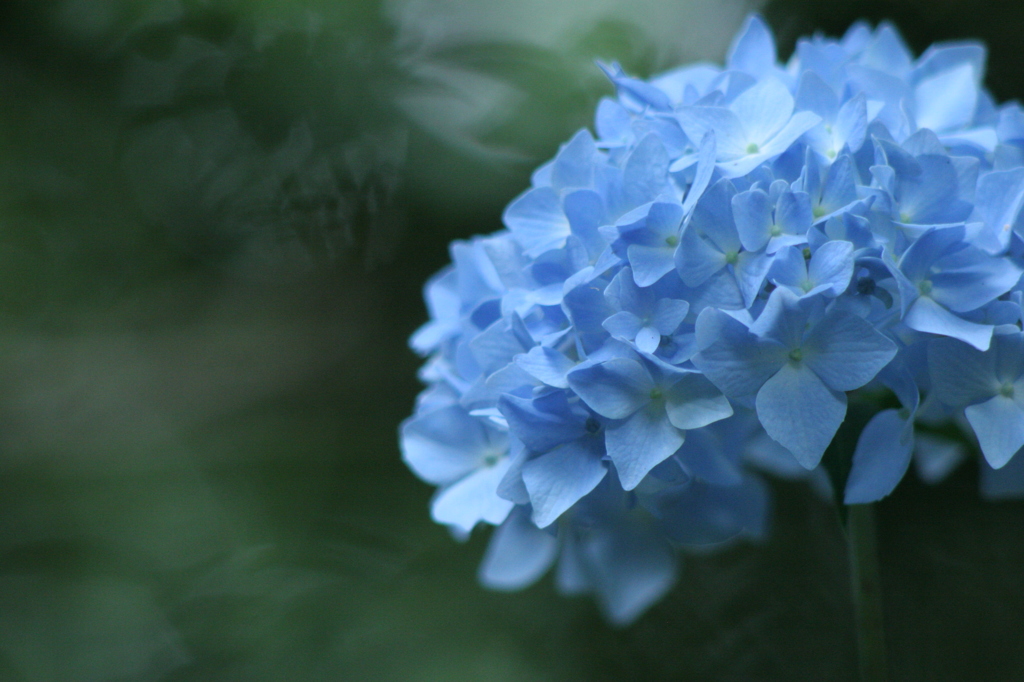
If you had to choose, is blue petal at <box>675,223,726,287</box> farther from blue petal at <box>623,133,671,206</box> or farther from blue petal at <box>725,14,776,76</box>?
blue petal at <box>725,14,776,76</box>

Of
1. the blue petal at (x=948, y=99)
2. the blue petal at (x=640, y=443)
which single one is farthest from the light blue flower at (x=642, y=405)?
the blue petal at (x=948, y=99)

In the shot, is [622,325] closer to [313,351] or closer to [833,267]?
[833,267]

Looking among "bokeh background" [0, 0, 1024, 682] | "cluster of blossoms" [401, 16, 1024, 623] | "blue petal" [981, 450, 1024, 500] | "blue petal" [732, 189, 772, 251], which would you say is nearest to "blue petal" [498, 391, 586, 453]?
"cluster of blossoms" [401, 16, 1024, 623]

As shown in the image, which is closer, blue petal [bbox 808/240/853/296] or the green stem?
blue petal [bbox 808/240/853/296]

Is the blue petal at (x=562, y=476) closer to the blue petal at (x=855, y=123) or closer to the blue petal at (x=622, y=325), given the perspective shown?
the blue petal at (x=622, y=325)

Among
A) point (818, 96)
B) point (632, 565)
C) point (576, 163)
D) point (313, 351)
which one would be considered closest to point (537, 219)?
point (576, 163)
